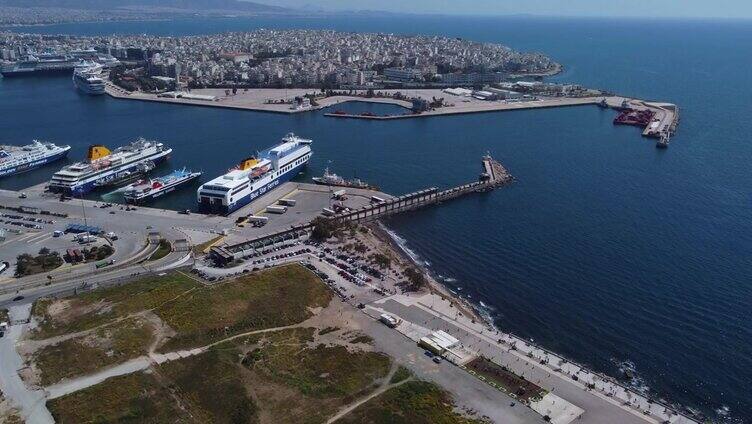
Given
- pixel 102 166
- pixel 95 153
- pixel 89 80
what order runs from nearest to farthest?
pixel 102 166 < pixel 95 153 < pixel 89 80

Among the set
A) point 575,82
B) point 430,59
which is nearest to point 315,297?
point 575,82

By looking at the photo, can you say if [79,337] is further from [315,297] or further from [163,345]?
[315,297]

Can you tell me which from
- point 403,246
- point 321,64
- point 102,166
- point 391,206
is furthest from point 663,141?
point 321,64

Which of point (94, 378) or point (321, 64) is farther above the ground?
point (321, 64)

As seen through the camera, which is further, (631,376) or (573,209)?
(573,209)

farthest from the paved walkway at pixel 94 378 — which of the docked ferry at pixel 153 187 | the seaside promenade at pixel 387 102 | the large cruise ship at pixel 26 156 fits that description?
the seaside promenade at pixel 387 102

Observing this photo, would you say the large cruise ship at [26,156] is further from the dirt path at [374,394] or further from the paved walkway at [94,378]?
the dirt path at [374,394]

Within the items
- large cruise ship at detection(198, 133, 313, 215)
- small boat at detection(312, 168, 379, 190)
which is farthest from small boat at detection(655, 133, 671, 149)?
large cruise ship at detection(198, 133, 313, 215)

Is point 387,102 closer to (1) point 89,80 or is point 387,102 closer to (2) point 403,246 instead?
(1) point 89,80
